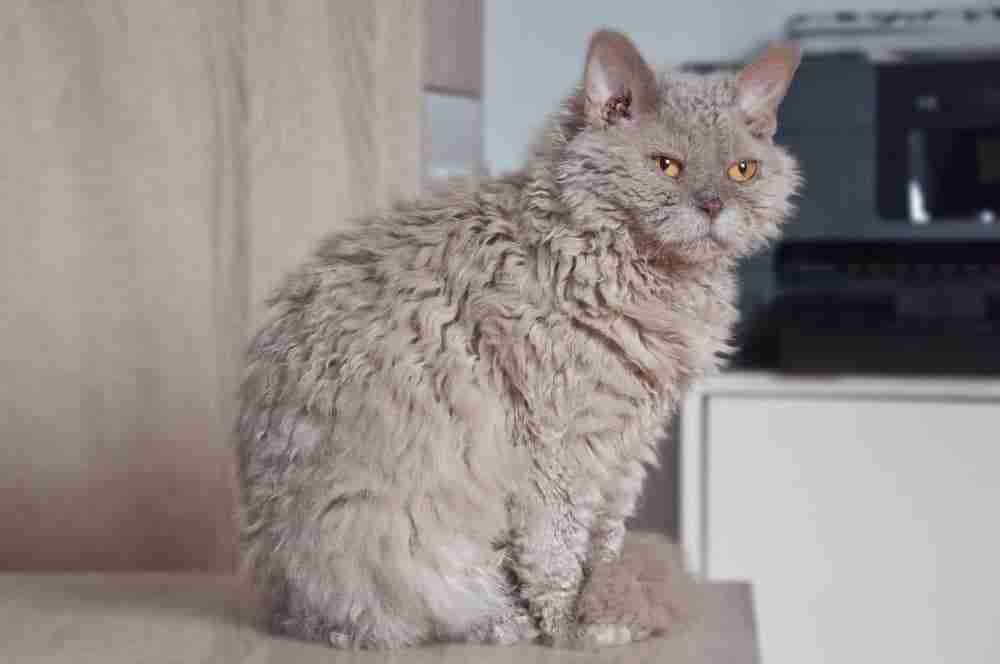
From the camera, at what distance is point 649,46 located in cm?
231

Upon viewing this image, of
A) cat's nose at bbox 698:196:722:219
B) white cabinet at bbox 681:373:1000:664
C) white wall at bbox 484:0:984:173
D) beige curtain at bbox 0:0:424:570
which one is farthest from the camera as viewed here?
white wall at bbox 484:0:984:173

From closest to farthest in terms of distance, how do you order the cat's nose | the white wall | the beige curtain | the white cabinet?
the cat's nose → the beige curtain → the white cabinet → the white wall

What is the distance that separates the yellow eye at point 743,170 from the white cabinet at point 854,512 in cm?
98

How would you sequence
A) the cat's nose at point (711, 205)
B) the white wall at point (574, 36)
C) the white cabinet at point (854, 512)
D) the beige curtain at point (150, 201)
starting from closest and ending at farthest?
1. the cat's nose at point (711, 205)
2. the beige curtain at point (150, 201)
3. the white cabinet at point (854, 512)
4. the white wall at point (574, 36)

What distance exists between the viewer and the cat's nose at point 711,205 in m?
0.83

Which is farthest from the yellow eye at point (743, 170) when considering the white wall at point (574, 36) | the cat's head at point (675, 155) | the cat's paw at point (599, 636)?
the white wall at point (574, 36)

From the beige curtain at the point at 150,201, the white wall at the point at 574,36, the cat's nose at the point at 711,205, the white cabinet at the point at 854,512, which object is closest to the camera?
the cat's nose at the point at 711,205

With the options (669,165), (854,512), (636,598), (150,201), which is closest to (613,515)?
(636,598)

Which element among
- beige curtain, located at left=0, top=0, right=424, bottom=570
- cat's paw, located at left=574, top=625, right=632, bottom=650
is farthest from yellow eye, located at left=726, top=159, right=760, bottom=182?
beige curtain, located at left=0, top=0, right=424, bottom=570

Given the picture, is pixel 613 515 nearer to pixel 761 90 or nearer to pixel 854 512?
pixel 761 90

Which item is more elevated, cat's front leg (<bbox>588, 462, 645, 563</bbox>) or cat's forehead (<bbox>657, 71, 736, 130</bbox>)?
cat's forehead (<bbox>657, 71, 736, 130</bbox>)

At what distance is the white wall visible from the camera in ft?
7.54

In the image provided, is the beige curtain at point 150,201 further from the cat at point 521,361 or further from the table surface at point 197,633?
the cat at point 521,361

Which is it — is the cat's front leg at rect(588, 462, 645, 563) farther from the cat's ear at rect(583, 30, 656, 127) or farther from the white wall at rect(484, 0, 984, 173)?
the white wall at rect(484, 0, 984, 173)
